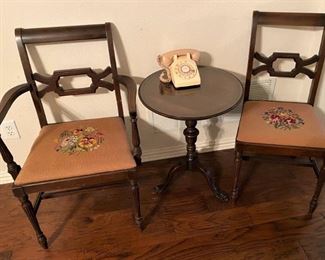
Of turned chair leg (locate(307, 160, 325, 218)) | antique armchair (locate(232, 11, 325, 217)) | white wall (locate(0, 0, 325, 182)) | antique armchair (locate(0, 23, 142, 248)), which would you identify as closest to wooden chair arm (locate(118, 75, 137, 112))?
antique armchair (locate(0, 23, 142, 248))

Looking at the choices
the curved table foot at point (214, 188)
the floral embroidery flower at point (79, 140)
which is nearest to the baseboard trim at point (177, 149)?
the curved table foot at point (214, 188)

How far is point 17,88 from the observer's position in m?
1.40

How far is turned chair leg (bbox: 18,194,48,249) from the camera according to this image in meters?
1.27

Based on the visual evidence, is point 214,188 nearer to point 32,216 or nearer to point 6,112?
point 32,216

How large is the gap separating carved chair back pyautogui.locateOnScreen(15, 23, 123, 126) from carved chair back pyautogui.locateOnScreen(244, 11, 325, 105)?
696 mm

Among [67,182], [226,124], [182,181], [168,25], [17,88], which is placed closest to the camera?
[67,182]

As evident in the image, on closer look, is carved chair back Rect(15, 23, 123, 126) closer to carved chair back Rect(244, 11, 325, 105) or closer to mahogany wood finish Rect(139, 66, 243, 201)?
mahogany wood finish Rect(139, 66, 243, 201)

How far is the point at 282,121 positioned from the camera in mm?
1478

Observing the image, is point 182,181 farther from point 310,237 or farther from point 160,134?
point 310,237

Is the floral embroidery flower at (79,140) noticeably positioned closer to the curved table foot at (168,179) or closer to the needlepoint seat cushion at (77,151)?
the needlepoint seat cushion at (77,151)

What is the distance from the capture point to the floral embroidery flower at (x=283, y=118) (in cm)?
145

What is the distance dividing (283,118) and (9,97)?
4.18ft

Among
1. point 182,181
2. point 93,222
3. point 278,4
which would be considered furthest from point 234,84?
point 93,222

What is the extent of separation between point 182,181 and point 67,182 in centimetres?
75
